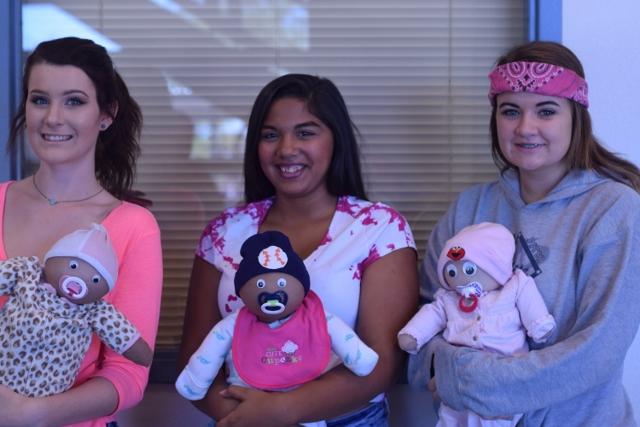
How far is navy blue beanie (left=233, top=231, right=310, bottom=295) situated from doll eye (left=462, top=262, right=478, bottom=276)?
42 cm

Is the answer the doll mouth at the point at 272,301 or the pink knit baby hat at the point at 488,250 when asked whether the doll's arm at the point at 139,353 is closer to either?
the doll mouth at the point at 272,301

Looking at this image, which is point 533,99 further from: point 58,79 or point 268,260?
point 58,79

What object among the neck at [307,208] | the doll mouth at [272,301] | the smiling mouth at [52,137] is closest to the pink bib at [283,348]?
the doll mouth at [272,301]

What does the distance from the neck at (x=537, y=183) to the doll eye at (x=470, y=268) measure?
34cm

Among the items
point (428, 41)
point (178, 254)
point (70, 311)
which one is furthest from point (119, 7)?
point (70, 311)

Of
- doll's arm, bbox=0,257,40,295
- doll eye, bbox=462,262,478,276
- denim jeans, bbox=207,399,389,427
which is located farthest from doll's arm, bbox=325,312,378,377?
doll's arm, bbox=0,257,40,295

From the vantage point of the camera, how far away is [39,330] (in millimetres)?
1995

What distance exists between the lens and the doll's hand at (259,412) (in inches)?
88.2

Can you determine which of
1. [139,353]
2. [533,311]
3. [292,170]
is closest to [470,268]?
[533,311]

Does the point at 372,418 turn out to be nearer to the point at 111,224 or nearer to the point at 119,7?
the point at 111,224

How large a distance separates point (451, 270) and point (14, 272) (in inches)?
43.8

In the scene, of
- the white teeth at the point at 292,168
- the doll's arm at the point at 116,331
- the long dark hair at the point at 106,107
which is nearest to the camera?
the doll's arm at the point at 116,331

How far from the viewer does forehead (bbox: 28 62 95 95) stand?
7.46 feet

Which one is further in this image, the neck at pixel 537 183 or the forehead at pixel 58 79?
the neck at pixel 537 183
